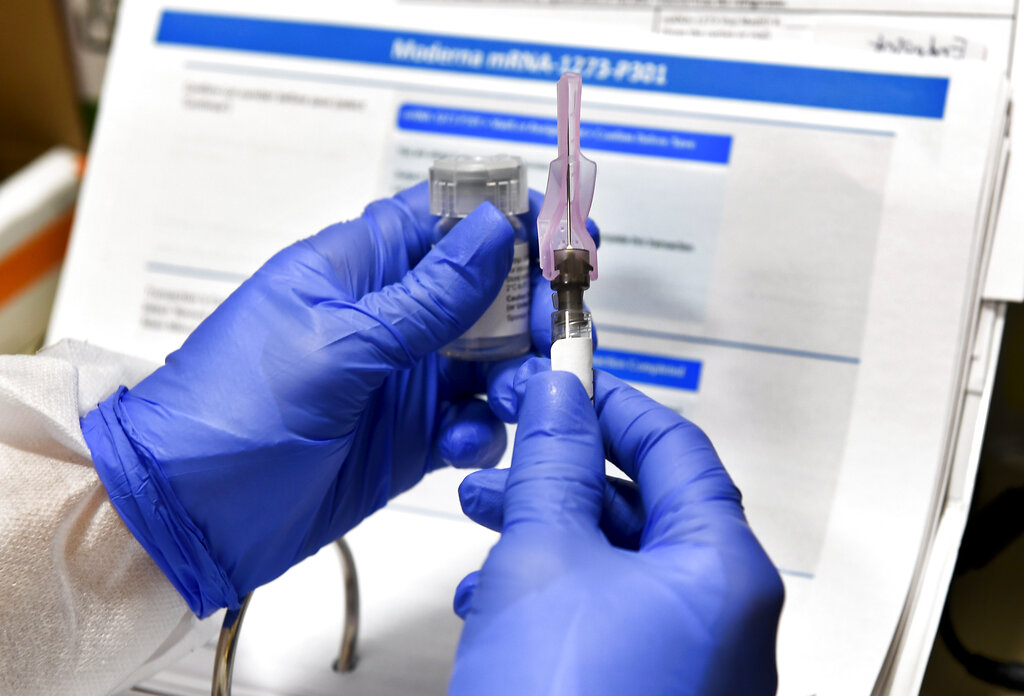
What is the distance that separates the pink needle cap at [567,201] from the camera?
1.67ft

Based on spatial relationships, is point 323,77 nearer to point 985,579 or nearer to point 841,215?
point 841,215

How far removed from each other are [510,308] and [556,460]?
15cm

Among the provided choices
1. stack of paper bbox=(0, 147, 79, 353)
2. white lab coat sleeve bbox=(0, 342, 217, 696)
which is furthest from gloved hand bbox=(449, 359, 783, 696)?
stack of paper bbox=(0, 147, 79, 353)

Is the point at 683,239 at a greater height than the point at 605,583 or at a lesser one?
greater

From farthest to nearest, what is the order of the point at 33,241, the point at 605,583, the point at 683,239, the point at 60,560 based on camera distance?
the point at 33,241, the point at 683,239, the point at 60,560, the point at 605,583

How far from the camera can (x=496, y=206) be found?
0.59 meters

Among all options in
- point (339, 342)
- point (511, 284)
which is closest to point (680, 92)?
point (511, 284)

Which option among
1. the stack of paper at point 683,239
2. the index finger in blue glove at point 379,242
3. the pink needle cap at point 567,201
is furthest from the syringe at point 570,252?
the stack of paper at point 683,239

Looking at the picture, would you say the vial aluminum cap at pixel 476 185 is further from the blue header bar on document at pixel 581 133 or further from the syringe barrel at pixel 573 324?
the blue header bar on document at pixel 581 133

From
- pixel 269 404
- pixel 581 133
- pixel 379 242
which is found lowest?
pixel 269 404

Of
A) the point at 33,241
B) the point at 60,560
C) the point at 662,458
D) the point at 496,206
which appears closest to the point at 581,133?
the point at 496,206

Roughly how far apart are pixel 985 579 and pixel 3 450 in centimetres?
88

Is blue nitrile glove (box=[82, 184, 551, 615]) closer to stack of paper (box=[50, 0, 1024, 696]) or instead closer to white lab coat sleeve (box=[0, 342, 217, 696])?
white lab coat sleeve (box=[0, 342, 217, 696])

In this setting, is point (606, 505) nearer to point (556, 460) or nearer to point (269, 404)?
point (556, 460)
